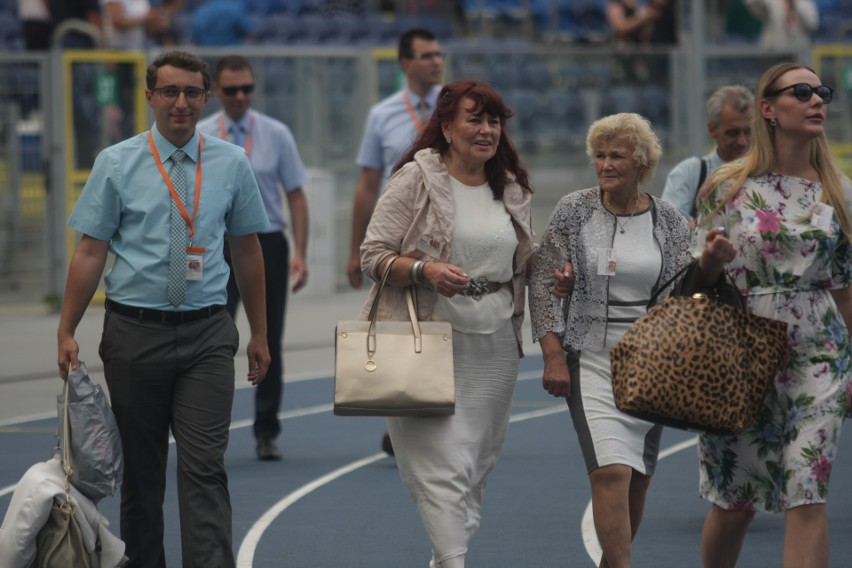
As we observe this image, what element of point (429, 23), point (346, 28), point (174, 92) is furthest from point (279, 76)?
point (174, 92)

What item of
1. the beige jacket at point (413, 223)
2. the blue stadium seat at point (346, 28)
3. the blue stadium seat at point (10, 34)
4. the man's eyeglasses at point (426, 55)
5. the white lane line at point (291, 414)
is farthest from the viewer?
the blue stadium seat at point (346, 28)

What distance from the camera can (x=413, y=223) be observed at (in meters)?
6.41

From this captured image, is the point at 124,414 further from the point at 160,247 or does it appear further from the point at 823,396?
the point at 823,396

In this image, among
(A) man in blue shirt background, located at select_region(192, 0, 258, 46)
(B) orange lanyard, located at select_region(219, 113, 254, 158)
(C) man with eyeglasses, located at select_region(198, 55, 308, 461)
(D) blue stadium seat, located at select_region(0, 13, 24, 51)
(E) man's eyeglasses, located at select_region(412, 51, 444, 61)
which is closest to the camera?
(C) man with eyeglasses, located at select_region(198, 55, 308, 461)

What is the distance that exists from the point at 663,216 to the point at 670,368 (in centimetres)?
98

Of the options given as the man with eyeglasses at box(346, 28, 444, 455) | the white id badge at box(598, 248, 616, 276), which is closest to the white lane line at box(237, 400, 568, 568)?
the man with eyeglasses at box(346, 28, 444, 455)

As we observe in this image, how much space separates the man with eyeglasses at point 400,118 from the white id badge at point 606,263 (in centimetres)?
370

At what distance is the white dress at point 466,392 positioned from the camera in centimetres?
640

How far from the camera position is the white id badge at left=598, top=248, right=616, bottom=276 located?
6.53 m

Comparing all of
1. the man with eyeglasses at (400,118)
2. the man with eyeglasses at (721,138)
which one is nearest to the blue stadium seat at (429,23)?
the man with eyeglasses at (400,118)

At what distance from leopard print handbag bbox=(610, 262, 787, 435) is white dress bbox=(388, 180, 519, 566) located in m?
0.69

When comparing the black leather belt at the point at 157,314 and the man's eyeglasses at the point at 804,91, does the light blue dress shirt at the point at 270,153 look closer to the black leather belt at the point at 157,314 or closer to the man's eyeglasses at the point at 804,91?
the black leather belt at the point at 157,314

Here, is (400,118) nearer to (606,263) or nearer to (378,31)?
(606,263)

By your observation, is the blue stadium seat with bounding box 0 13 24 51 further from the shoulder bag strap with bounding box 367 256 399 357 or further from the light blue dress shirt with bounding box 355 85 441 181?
the shoulder bag strap with bounding box 367 256 399 357
